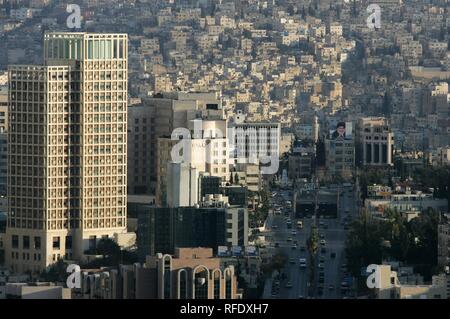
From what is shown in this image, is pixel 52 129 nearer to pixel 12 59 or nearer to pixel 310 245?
pixel 310 245

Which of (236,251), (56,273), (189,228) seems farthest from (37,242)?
(236,251)

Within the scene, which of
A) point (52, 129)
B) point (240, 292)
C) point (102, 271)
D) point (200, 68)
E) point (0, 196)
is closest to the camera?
point (240, 292)

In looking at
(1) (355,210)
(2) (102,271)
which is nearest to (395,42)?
(1) (355,210)

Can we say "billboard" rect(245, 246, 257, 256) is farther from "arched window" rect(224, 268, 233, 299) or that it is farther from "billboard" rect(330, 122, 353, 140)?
"billboard" rect(330, 122, 353, 140)

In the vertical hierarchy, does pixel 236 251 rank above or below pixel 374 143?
above

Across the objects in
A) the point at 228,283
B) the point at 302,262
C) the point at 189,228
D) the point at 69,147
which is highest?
the point at 69,147

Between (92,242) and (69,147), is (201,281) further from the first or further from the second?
(69,147)

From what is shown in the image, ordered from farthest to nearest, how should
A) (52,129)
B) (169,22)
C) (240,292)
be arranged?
(169,22), (52,129), (240,292)

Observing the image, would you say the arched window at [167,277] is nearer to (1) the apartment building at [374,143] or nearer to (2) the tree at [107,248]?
(2) the tree at [107,248]
